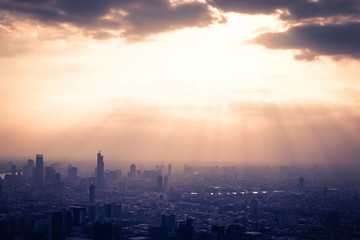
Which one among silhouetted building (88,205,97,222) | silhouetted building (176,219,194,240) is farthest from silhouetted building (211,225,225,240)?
silhouetted building (88,205,97,222)

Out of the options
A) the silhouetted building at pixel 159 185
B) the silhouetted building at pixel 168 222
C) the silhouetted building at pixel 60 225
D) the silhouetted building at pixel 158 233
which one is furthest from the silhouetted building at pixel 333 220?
the silhouetted building at pixel 159 185

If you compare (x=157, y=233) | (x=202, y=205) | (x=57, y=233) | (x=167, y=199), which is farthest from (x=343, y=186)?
(x=57, y=233)

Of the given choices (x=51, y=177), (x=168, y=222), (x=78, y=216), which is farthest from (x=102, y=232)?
(x=51, y=177)

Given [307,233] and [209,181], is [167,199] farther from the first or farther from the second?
[307,233]

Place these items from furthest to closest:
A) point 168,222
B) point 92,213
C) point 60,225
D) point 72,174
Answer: point 72,174, point 92,213, point 168,222, point 60,225

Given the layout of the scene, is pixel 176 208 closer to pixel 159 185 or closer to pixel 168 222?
pixel 168 222

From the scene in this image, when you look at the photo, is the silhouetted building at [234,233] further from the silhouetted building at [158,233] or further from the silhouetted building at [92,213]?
the silhouetted building at [92,213]

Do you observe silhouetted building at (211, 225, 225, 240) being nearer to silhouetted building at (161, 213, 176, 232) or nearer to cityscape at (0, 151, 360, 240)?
cityscape at (0, 151, 360, 240)

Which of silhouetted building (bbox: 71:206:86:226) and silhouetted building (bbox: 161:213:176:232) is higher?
silhouetted building (bbox: 71:206:86:226)
